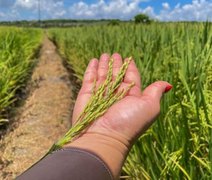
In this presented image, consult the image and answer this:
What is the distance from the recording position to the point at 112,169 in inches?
38.9

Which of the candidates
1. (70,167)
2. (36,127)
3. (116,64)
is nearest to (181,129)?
(116,64)

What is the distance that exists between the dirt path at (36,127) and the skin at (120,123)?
2.23m

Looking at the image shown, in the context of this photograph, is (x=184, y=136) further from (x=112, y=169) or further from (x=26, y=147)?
(x=26, y=147)

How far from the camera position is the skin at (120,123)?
3.34 feet

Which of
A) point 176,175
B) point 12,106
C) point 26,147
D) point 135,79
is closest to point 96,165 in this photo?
point 135,79

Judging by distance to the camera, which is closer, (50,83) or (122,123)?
(122,123)

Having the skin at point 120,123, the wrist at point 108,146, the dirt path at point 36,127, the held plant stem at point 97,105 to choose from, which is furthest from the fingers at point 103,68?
the dirt path at point 36,127

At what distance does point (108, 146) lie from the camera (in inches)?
41.3

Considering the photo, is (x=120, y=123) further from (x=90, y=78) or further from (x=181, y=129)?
(x=181, y=129)

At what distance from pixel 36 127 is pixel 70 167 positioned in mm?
3924

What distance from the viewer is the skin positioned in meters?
1.02

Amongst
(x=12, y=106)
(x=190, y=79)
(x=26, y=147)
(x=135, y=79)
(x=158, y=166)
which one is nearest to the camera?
(x=135, y=79)

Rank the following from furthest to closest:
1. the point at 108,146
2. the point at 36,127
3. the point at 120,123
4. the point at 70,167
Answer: the point at 36,127 → the point at 120,123 → the point at 108,146 → the point at 70,167

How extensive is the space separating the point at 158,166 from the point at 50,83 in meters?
Result: 6.21
